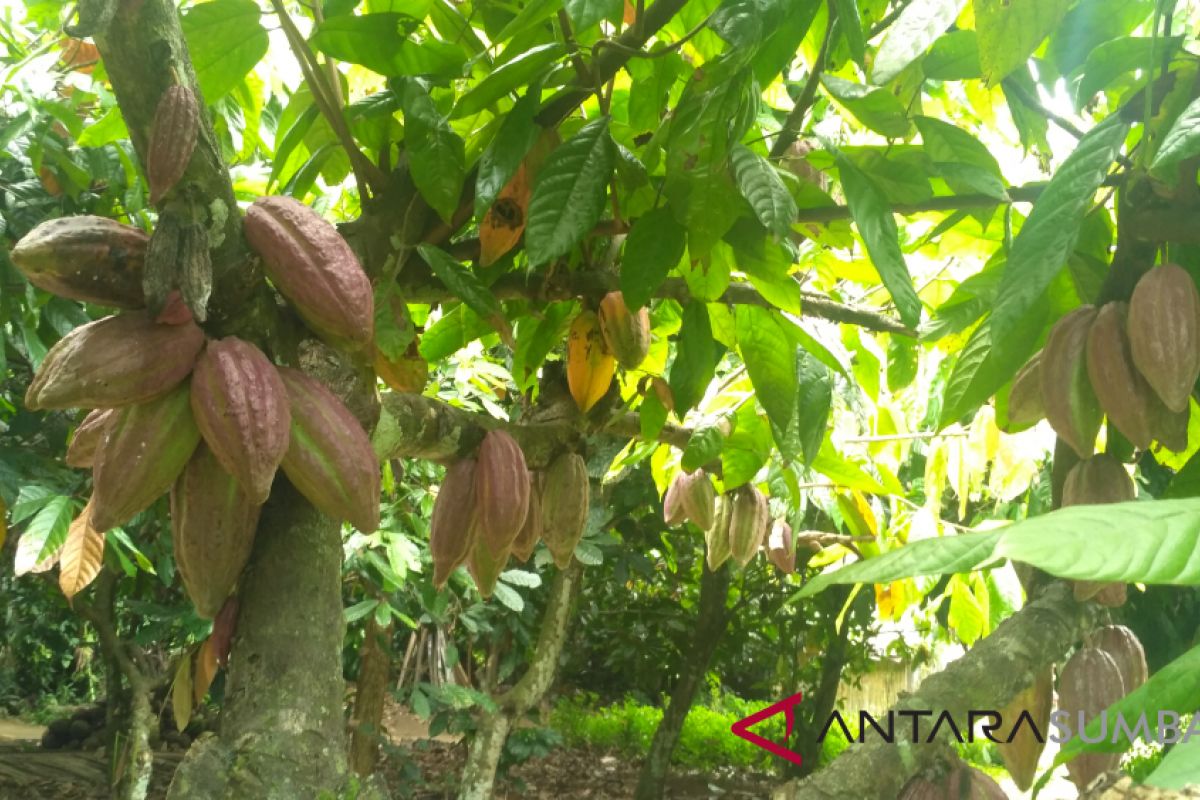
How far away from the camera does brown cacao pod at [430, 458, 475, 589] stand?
0.97 m

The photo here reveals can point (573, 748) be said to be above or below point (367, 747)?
below

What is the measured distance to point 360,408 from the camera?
807 mm

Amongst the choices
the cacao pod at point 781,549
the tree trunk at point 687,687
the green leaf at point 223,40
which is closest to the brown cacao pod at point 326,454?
the green leaf at point 223,40

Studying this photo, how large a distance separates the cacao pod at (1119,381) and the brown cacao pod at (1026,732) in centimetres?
20

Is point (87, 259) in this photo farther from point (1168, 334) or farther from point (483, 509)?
point (1168, 334)

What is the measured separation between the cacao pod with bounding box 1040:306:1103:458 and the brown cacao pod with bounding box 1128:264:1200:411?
1.5 inches

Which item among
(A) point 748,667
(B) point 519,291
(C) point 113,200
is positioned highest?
(C) point 113,200

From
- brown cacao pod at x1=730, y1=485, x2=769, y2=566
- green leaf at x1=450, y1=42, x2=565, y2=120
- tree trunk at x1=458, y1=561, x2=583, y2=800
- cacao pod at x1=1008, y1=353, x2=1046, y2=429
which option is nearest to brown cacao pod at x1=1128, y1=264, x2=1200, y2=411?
cacao pod at x1=1008, y1=353, x2=1046, y2=429

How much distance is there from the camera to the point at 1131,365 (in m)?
0.71

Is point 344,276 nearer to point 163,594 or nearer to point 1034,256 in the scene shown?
point 1034,256

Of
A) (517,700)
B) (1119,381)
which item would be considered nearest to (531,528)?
(1119,381)

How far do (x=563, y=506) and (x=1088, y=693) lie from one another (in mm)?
616

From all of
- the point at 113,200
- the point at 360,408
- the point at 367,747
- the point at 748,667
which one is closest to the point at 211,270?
the point at 360,408

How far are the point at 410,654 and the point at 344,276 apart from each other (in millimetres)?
5249
